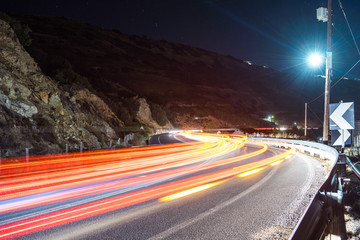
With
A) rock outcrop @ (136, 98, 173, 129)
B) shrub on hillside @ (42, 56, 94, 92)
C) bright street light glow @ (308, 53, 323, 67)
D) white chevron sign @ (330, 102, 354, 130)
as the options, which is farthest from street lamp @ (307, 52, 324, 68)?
rock outcrop @ (136, 98, 173, 129)

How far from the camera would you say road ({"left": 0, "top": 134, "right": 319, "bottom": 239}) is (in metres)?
4.41

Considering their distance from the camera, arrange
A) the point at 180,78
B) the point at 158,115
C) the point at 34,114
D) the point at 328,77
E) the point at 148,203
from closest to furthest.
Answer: the point at 148,203, the point at 328,77, the point at 34,114, the point at 158,115, the point at 180,78

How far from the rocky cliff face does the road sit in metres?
6.39

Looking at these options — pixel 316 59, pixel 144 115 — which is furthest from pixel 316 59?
pixel 144 115

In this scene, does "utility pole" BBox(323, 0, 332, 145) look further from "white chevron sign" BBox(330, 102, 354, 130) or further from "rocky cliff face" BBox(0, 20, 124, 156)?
"rocky cliff face" BBox(0, 20, 124, 156)

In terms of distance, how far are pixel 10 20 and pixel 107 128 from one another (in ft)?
45.1

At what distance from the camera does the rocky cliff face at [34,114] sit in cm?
1572

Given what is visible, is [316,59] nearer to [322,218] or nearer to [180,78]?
[322,218]

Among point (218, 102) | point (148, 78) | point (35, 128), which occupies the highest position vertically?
point (148, 78)

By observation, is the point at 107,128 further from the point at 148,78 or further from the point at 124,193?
the point at 148,78

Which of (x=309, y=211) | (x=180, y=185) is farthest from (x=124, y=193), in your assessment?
(x=309, y=211)

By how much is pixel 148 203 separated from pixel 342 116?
709 cm

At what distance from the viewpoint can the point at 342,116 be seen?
29.2 feet

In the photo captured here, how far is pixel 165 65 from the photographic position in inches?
5625
